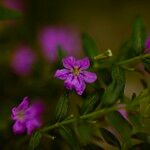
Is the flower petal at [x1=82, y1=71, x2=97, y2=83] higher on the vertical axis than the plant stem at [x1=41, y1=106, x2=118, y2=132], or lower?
higher

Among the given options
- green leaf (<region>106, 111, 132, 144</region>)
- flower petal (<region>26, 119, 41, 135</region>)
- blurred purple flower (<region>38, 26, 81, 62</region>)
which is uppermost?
green leaf (<region>106, 111, 132, 144</region>)

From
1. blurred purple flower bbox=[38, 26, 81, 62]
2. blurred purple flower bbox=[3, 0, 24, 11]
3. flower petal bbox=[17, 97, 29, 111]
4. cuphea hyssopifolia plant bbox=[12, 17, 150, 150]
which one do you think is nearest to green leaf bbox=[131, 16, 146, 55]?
cuphea hyssopifolia plant bbox=[12, 17, 150, 150]

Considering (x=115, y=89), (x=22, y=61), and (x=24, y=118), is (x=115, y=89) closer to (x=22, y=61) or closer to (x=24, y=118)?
(x=24, y=118)

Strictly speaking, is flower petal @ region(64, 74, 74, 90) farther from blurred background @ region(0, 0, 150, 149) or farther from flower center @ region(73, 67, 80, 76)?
blurred background @ region(0, 0, 150, 149)

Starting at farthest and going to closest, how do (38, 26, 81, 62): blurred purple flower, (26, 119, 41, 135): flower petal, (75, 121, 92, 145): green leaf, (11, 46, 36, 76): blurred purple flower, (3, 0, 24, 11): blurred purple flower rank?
(3, 0, 24, 11): blurred purple flower → (38, 26, 81, 62): blurred purple flower → (11, 46, 36, 76): blurred purple flower → (26, 119, 41, 135): flower petal → (75, 121, 92, 145): green leaf

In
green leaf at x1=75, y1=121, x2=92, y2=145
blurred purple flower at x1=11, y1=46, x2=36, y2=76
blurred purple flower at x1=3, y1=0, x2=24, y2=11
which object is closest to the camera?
green leaf at x1=75, y1=121, x2=92, y2=145

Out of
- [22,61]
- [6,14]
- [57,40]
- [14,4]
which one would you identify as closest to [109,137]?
[6,14]

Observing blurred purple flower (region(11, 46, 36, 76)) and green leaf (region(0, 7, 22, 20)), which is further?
Answer: blurred purple flower (region(11, 46, 36, 76))
